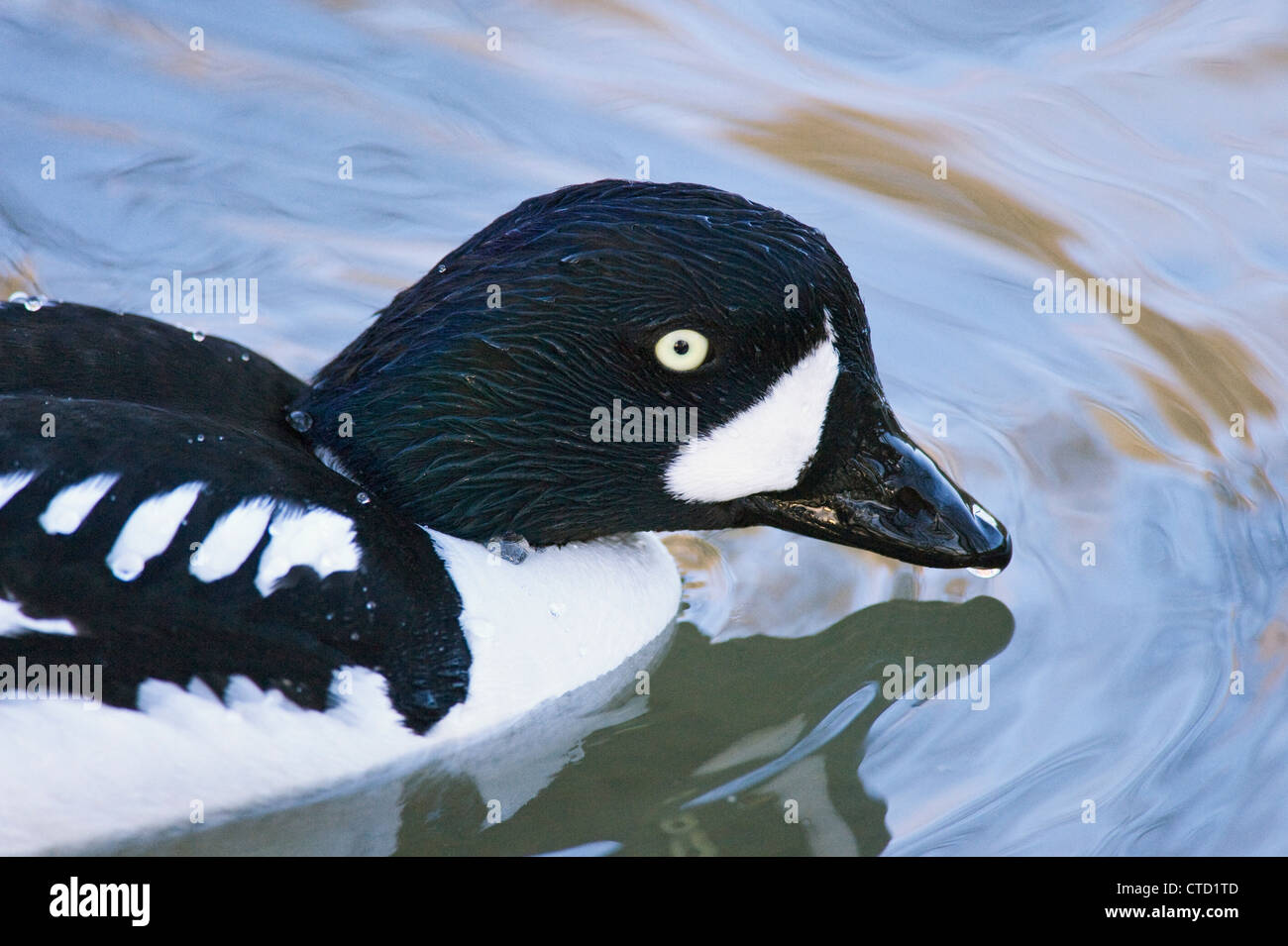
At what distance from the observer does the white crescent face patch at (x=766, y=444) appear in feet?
13.1

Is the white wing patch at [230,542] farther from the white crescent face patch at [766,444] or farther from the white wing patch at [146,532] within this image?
the white crescent face patch at [766,444]

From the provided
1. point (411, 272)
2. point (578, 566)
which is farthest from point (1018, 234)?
point (578, 566)

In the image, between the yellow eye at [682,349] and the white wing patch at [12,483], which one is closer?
the white wing patch at [12,483]

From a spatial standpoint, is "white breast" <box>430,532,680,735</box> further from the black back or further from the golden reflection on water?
the golden reflection on water

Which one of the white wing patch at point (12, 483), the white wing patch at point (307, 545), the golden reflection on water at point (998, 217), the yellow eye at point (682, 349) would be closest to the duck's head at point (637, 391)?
the yellow eye at point (682, 349)

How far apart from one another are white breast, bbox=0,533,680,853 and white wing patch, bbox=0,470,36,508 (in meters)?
0.45

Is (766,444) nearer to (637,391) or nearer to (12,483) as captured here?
(637,391)

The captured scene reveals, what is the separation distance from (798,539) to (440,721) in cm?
152

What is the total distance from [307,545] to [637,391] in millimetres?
836

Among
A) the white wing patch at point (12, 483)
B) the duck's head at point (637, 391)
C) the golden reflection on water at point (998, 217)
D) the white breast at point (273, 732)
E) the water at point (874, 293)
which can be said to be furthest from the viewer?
the golden reflection on water at point (998, 217)

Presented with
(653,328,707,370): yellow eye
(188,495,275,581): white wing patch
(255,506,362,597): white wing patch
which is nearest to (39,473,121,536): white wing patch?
(188,495,275,581): white wing patch

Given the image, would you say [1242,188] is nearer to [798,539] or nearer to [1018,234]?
[1018,234]

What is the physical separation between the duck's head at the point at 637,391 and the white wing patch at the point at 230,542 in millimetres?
Answer: 473

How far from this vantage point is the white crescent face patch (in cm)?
400
